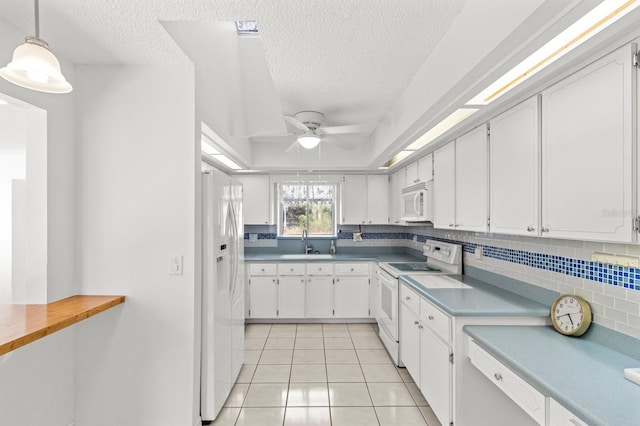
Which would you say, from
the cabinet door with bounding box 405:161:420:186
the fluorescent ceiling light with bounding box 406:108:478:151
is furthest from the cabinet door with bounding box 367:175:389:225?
the fluorescent ceiling light with bounding box 406:108:478:151

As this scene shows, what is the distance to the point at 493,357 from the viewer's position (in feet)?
5.10

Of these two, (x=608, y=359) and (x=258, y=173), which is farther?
(x=258, y=173)

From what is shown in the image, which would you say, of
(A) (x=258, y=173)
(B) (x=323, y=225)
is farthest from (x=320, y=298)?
(A) (x=258, y=173)

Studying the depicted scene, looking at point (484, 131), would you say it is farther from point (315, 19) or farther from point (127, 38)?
point (127, 38)

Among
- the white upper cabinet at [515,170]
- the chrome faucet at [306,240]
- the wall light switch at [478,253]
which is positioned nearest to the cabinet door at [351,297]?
the chrome faucet at [306,240]

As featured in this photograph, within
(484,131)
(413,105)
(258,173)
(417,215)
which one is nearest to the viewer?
(484,131)

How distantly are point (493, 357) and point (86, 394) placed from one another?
2.42 meters

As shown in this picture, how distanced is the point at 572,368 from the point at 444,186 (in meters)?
1.83

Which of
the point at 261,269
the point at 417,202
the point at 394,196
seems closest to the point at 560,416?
the point at 417,202

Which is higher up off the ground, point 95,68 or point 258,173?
point 95,68

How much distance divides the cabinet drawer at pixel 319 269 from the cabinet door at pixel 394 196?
1112mm

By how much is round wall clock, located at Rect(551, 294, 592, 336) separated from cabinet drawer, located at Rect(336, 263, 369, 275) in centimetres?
270

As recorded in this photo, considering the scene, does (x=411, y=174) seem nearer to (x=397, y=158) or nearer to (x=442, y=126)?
(x=397, y=158)

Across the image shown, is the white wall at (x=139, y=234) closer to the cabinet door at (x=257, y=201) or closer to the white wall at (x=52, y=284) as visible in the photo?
the white wall at (x=52, y=284)
